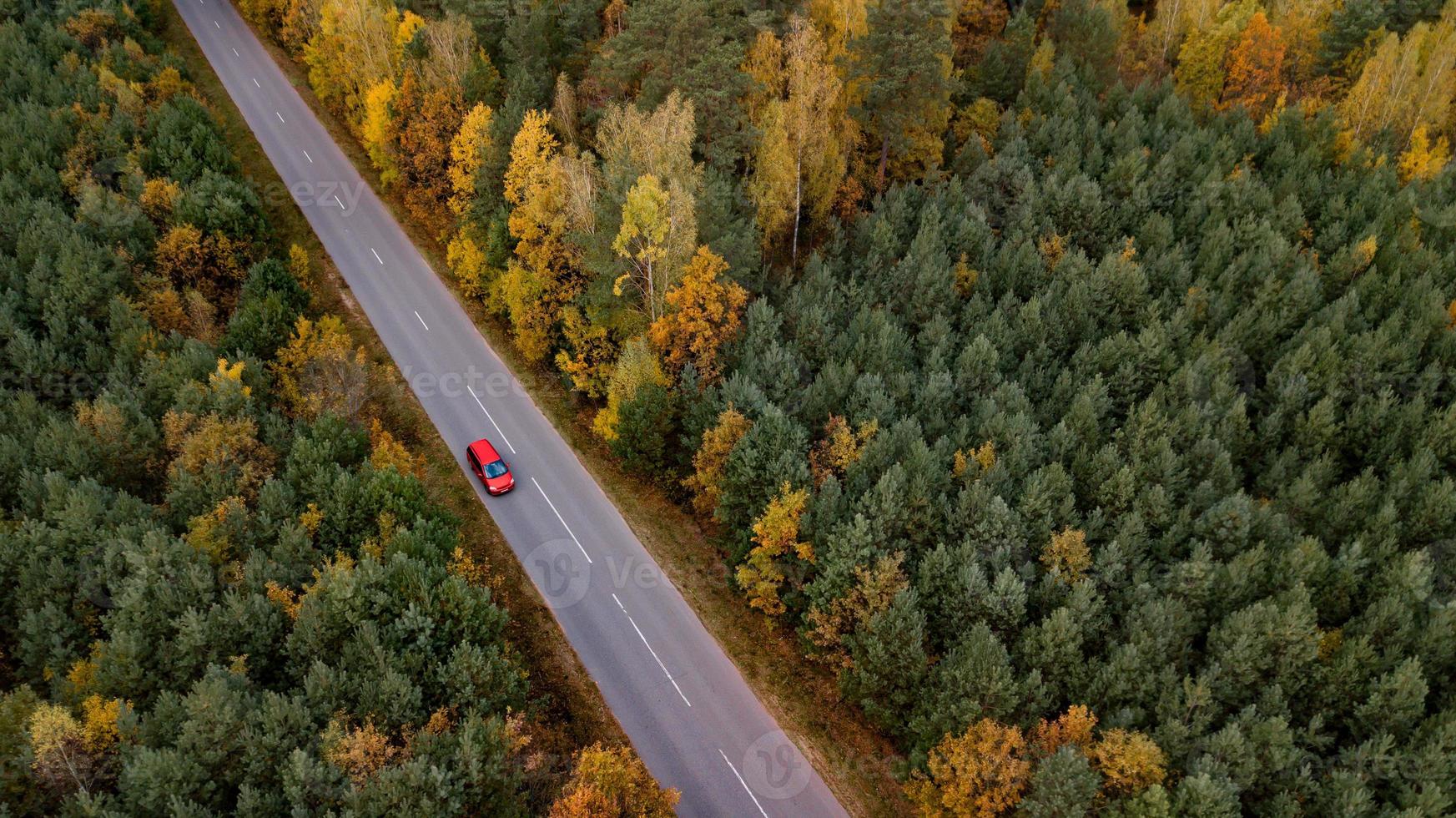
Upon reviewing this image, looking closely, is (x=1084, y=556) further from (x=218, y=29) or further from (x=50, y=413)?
(x=218, y=29)

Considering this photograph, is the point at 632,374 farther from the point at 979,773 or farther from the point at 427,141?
the point at 427,141

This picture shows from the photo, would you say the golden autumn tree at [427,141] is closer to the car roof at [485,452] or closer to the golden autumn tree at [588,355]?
the golden autumn tree at [588,355]

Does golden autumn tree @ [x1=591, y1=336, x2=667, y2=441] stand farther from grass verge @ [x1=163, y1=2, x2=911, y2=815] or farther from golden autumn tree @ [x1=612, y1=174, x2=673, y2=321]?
grass verge @ [x1=163, y1=2, x2=911, y2=815]

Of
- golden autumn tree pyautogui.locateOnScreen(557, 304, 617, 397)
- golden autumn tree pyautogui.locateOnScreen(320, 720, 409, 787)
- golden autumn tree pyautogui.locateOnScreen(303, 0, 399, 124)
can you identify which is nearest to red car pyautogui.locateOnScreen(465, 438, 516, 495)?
golden autumn tree pyautogui.locateOnScreen(557, 304, 617, 397)

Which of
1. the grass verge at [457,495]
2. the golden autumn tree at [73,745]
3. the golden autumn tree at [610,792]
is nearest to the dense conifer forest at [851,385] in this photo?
the golden autumn tree at [73,745]

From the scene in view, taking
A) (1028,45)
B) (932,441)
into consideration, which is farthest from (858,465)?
(1028,45)

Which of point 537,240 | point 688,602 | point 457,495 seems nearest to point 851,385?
point 688,602
